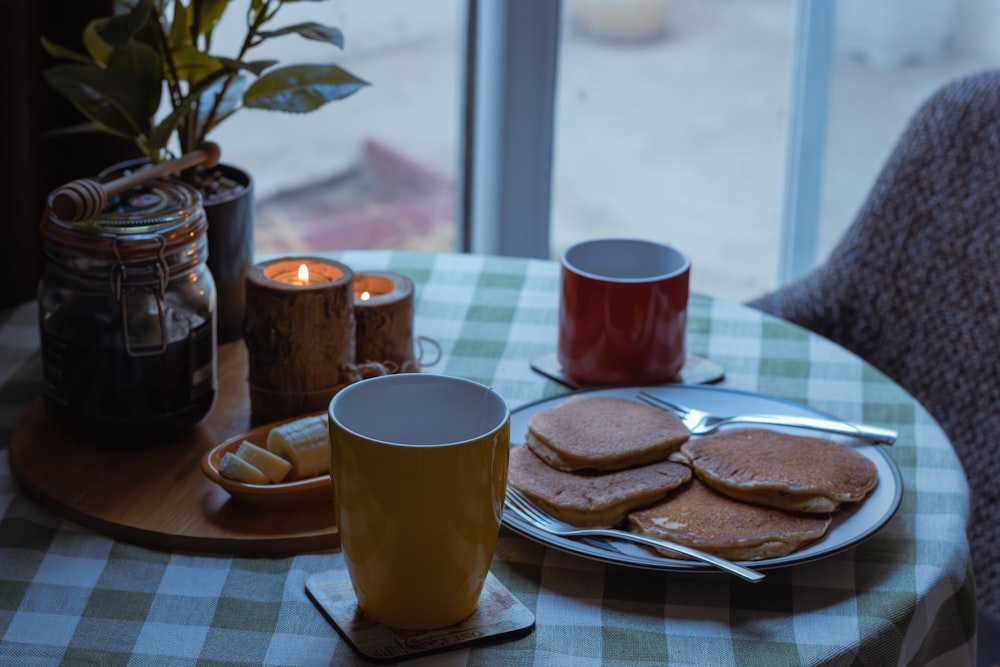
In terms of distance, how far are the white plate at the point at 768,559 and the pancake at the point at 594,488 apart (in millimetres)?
19

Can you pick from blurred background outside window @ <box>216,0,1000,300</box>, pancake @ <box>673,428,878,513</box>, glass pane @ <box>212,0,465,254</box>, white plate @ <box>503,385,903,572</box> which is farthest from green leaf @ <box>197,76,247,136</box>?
glass pane @ <box>212,0,465,254</box>

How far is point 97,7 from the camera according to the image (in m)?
1.29

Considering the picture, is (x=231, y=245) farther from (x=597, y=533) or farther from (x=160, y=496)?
(x=597, y=533)

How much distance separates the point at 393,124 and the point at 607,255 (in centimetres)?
221

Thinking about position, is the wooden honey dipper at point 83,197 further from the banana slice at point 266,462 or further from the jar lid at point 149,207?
the banana slice at point 266,462

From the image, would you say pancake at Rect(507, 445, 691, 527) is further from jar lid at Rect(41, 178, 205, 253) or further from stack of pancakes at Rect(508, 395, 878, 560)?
jar lid at Rect(41, 178, 205, 253)

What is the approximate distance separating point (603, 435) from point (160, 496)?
0.33 metres

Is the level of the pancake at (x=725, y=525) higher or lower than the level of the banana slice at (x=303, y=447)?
lower

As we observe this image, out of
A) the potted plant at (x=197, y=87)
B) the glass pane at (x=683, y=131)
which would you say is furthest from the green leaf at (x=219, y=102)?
the glass pane at (x=683, y=131)

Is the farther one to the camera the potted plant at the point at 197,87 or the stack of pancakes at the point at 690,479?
the potted plant at the point at 197,87

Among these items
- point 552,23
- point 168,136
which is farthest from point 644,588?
point 552,23

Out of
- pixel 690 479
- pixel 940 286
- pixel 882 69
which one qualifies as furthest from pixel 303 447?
pixel 882 69

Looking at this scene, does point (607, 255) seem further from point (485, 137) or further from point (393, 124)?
point (393, 124)

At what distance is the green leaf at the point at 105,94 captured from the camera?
98 cm
